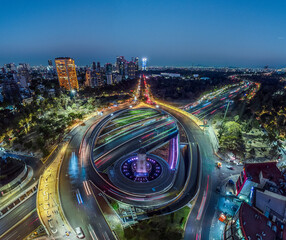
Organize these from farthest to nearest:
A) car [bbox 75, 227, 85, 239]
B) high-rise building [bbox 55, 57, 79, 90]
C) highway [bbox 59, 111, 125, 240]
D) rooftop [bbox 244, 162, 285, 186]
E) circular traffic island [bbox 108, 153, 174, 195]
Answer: high-rise building [bbox 55, 57, 79, 90], circular traffic island [bbox 108, 153, 174, 195], rooftop [bbox 244, 162, 285, 186], highway [bbox 59, 111, 125, 240], car [bbox 75, 227, 85, 239]

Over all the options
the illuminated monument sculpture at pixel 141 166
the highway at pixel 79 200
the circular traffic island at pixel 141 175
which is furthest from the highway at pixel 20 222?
the illuminated monument sculpture at pixel 141 166

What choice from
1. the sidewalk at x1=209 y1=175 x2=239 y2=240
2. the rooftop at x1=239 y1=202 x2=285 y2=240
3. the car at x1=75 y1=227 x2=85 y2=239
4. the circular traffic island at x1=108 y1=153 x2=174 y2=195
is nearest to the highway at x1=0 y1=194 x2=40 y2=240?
the car at x1=75 y1=227 x2=85 y2=239

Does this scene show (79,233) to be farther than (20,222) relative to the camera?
No

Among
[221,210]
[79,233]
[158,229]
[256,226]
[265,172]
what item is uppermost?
[265,172]

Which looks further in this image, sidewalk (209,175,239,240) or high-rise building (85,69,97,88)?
high-rise building (85,69,97,88)

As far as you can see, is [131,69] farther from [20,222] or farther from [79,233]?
[79,233]

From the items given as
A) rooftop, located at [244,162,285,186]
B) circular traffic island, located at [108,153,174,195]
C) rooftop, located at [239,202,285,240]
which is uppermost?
rooftop, located at [244,162,285,186]

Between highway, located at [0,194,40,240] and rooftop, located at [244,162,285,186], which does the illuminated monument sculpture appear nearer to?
highway, located at [0,194,40,240]

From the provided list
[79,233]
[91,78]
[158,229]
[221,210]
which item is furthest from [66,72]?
[221,210]
